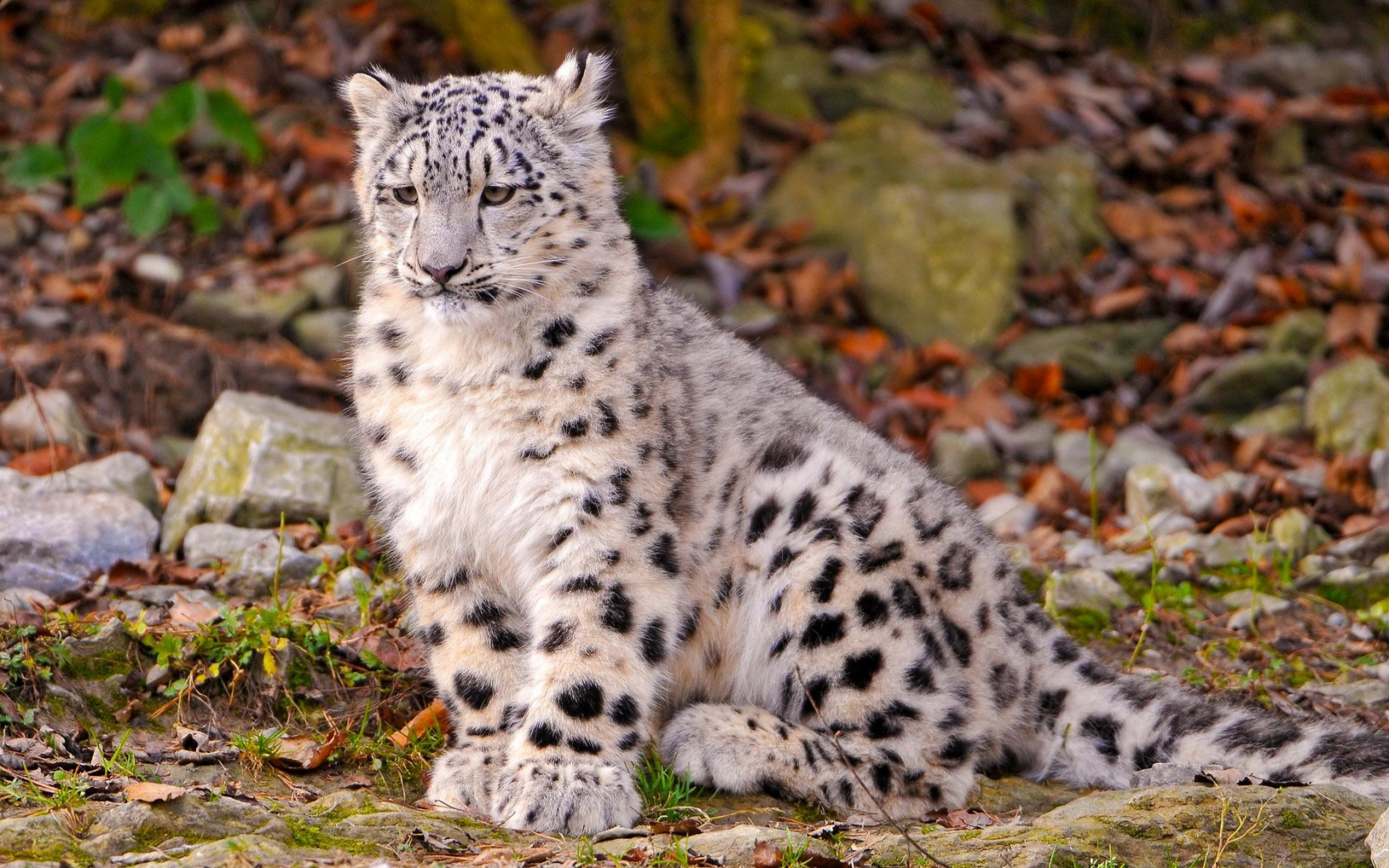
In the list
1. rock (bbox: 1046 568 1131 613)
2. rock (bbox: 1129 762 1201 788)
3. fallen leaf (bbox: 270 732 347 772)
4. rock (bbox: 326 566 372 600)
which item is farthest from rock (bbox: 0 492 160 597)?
rock (bbox: 1129 762 1201 788)

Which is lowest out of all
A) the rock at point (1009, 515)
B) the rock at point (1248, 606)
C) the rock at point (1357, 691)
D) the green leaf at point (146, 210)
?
the rock at point (1357, 691)

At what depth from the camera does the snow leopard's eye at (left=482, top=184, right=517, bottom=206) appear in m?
5.05

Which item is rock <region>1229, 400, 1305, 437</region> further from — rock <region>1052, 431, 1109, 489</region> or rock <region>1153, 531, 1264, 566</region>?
rock <region>1153, 531, 1264, 566</region>

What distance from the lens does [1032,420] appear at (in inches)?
368

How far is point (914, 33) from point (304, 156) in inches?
200

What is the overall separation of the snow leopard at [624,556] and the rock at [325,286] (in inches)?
170

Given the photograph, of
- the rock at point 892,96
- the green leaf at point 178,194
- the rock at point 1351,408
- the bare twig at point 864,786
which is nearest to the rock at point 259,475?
the green leaf at point 178,194

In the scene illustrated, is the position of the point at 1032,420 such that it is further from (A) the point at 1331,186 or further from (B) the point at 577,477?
(B) the point at 577,477

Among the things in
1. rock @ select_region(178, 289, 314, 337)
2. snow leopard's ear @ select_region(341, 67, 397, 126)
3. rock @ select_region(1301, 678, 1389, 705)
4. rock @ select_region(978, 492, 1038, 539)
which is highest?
snow leopard's ear @ select_region(341, 67, 397, 126)

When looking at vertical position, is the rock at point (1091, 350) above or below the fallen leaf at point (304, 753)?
above

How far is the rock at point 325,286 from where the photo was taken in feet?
31.7

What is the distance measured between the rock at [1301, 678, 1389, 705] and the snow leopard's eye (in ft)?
12.2

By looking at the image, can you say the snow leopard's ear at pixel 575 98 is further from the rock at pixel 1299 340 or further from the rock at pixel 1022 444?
the rock at pixel 1299 340

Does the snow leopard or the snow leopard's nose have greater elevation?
the snow leopard's nose
